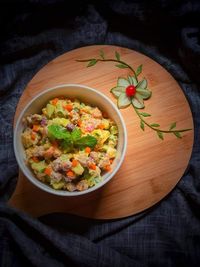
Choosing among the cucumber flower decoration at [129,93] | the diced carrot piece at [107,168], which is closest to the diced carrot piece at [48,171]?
the diced carrot piece at [107,168]

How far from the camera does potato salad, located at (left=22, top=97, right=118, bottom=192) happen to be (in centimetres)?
204

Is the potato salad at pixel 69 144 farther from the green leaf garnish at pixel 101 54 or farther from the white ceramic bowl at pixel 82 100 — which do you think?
the green leaf garnish at pixel 101 54

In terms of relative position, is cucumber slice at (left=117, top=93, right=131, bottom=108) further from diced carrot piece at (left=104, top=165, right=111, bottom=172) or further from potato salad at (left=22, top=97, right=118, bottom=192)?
diced carrot piece at (left=104, top=165, right=111, bottom=172)

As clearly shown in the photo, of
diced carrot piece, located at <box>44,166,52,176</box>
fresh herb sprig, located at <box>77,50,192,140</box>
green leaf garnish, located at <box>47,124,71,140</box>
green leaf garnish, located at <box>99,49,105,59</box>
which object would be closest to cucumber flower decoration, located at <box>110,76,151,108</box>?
fresh herb sprig, located at <box>77,50,192,140</box>

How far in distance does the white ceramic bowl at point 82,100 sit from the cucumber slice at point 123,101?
16 centimetres

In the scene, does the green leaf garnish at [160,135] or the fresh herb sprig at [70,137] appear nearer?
the fresh herb sprig at [70,137]

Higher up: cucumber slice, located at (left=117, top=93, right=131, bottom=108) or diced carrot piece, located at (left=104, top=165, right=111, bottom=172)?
cucumber slice, located at (left=117, top=93, right=131, bottom=108)

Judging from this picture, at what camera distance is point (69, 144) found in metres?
2.07

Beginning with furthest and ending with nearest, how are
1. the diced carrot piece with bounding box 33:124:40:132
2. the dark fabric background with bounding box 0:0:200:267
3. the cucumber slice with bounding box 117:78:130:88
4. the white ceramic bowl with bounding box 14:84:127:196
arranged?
the cucumber slice with bounding box 117:78:130:88
the dark fabric background with bounding box 0:0:200:267
the diced carrot piece with bounding box 33:124:40:132
the white ceramic bowl with bounding box 14:84:127:196

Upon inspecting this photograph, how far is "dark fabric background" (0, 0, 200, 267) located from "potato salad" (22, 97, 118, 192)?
1.14 ft

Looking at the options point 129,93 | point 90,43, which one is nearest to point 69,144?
point 129,93

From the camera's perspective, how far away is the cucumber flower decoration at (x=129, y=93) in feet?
7.66

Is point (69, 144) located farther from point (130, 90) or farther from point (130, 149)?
point (130, 90)

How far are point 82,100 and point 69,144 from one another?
0.29m
